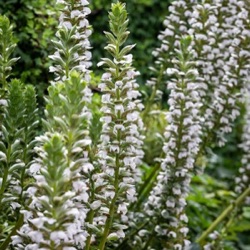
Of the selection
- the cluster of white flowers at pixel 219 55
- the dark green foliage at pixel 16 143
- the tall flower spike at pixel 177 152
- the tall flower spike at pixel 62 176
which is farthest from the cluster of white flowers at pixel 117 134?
the cluster of white flowers at pixel 219 55

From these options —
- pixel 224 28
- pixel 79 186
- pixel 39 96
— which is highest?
pixel 224 28

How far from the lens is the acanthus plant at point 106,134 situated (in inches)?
85.1

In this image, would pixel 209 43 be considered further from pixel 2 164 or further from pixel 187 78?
pixel 2 164

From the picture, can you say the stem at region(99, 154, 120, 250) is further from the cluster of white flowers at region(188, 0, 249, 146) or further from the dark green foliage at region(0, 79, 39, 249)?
the cluster of white flowers at region(188, 0, 249, 146)

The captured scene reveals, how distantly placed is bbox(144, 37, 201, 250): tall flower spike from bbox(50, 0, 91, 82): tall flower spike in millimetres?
735

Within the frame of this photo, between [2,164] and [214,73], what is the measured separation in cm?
192

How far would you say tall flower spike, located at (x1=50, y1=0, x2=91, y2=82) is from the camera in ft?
9.01

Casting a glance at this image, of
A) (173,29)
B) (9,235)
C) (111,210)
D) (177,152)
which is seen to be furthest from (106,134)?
(173,29)

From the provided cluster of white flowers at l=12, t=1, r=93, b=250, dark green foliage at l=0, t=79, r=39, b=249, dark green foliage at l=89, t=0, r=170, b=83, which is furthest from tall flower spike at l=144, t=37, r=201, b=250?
dark green foliage at l=89, t=0, r=170, b=83

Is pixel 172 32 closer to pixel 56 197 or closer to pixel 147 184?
pixel 147 184

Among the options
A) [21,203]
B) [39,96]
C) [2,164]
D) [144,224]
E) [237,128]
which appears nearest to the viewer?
[2,164]

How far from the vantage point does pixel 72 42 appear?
2779mm

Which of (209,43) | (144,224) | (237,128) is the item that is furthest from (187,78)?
(237,128)

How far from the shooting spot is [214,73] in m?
4.21
